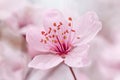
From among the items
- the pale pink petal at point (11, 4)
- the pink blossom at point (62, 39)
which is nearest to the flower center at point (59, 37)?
the pink blossom at point (62, 39)

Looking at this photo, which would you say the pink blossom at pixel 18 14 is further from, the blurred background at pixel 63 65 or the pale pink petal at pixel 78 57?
the pale pink petal at pixel 78 57

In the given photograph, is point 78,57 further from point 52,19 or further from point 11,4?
point 11,4

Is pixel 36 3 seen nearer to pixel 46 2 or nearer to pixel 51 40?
pixel 46 2

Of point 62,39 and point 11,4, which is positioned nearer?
point 62,39

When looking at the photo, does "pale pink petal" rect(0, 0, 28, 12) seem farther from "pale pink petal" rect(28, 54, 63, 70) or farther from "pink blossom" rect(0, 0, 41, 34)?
"pale pink petal" rect(28, 54, 63, 70)

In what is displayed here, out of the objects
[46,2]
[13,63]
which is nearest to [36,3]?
[46,2]

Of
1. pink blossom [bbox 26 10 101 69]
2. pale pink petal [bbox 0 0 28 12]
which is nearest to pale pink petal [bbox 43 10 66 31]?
pink blossom [bbox 26 10 101 69]

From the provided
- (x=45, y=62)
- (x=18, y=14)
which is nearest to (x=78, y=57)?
(x=45, y=62)
